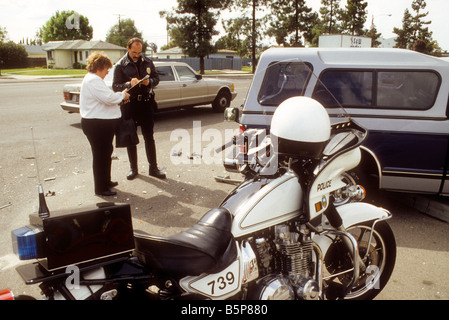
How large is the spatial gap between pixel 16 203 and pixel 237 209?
417 centimetres

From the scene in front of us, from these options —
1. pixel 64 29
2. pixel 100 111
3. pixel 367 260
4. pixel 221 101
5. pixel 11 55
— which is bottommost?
pixel 367 260

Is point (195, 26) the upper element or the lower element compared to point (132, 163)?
upper

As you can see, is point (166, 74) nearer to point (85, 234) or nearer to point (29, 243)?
point (85, 234)

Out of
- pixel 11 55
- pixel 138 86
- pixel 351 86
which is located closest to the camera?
pixel 351 86

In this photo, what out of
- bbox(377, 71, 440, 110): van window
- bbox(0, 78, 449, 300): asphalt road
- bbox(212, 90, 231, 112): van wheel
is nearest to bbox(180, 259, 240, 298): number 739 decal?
bbox(0, 78, 449, 300): asphalt road

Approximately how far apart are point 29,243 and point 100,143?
3.62 meters

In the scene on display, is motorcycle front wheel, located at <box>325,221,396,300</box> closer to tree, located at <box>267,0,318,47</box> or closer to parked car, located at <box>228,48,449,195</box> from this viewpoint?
parked car, located at <box>228,48,449,195</box>

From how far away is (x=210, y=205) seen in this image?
534cm

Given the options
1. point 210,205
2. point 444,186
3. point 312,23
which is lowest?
point 210,205

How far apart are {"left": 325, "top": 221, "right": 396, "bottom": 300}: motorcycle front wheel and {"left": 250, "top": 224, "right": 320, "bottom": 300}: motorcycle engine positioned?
20.1 inches

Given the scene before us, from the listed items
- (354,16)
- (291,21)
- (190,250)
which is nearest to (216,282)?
(190,250)

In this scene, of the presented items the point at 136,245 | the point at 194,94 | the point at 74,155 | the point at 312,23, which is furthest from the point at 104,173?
the point at 312,23

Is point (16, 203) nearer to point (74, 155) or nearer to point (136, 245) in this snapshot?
point (74, 155)

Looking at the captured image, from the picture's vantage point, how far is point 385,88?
15.9 feet
